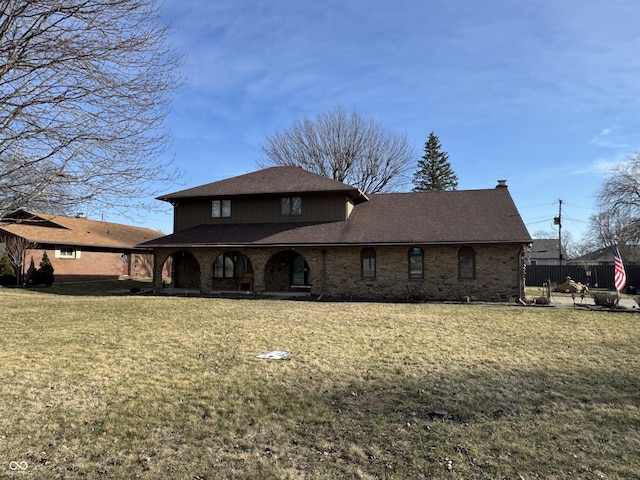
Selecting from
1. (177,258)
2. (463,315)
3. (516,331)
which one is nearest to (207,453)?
(516,331)

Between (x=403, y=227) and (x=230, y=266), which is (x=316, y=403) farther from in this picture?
(x=230, y=266)

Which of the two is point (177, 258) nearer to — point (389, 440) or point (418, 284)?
point (418, 284)

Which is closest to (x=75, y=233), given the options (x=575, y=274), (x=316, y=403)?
(x=316, y=403)

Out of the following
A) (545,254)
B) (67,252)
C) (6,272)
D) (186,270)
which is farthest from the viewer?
(545,254)

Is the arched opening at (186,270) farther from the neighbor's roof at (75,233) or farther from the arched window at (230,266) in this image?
the neighbor's roof at (75,233)

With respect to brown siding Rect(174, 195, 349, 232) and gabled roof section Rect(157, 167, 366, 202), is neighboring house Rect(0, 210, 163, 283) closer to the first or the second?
brown siding Rect(174, 195, 349, 232)

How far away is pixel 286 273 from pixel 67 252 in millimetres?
15408

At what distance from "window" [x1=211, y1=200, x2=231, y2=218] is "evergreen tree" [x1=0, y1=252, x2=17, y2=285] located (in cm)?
1250

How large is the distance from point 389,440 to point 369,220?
17172mm

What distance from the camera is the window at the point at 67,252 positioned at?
1080 inches

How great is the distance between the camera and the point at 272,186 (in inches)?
888

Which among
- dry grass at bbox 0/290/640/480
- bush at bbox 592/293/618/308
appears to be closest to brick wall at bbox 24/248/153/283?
dry grass at bbox 0/290/640/480

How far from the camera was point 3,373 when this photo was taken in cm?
660

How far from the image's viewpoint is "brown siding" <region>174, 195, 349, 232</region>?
71.2 feet
